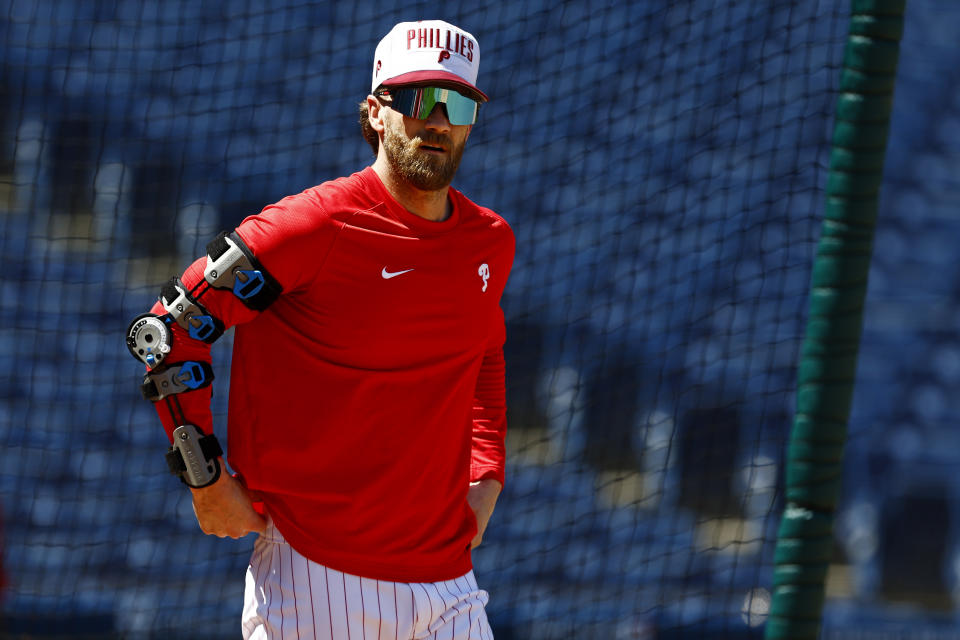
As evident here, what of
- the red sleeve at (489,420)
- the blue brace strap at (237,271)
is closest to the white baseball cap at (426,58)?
the blue brace strap at (237,271)

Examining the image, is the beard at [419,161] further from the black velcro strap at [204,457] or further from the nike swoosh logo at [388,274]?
the black velcro strap at [204,457]

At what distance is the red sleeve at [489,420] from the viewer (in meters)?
2.10

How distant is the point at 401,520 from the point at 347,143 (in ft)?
16.9

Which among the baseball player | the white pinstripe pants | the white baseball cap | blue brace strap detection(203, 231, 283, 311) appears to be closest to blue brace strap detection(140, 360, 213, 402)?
the baseball player

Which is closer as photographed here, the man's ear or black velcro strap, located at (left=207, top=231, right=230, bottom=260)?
black velcro strap, located at (left=207, top=231, right=230, bottom=260)

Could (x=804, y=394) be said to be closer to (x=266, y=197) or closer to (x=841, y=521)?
(x=266, y=197)

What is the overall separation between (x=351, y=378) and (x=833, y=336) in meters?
0.99

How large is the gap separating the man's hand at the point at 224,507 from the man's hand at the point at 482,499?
1.50 ft

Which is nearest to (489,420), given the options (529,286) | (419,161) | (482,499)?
(482,499)

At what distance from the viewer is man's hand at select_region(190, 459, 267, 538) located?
1712 mm

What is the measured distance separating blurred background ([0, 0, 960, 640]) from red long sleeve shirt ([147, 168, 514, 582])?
338 centimetres

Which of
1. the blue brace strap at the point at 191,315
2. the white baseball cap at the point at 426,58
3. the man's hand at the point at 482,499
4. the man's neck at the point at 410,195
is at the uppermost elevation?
the white baseball cap at the point at 426,58

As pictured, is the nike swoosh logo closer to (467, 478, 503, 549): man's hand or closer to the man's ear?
the man's ear

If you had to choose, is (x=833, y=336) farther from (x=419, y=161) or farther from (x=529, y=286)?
(x=529, y=286)
